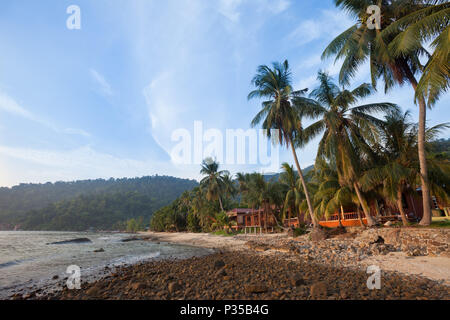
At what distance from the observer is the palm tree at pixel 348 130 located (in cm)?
1231

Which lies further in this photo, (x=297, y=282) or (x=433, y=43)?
(x=433, y=43)

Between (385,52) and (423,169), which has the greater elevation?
(385,52)

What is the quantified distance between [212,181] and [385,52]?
94.4 ft

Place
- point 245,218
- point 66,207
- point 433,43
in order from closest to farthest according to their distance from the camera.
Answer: point 433,43 < point 245,218 < point 66,207

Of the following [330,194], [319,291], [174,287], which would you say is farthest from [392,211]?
[174,287]

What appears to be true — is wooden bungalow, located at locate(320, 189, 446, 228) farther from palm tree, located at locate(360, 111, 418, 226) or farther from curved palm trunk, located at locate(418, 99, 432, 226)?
curved palm trunk, located at locate(418, 99, 432, 226)

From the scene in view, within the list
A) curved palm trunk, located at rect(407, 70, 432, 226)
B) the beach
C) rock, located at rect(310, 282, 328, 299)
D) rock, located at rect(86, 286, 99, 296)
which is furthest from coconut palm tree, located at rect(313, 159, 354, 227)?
rock, located at rect(86, 286, 99, 296)

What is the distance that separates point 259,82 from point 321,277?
15.2 m

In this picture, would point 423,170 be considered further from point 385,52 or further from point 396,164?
point 385,52

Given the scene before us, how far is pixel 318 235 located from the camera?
1250 cm

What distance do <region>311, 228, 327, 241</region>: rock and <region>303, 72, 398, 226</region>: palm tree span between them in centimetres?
278

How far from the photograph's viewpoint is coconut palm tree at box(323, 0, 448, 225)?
902 cm

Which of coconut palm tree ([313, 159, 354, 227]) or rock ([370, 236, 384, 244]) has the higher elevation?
coconut palm tree ([313, 159, 354, 227])

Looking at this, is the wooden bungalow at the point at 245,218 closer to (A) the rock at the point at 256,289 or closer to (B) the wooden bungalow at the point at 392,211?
(B) the wooden bungalow at the point at 392,211
